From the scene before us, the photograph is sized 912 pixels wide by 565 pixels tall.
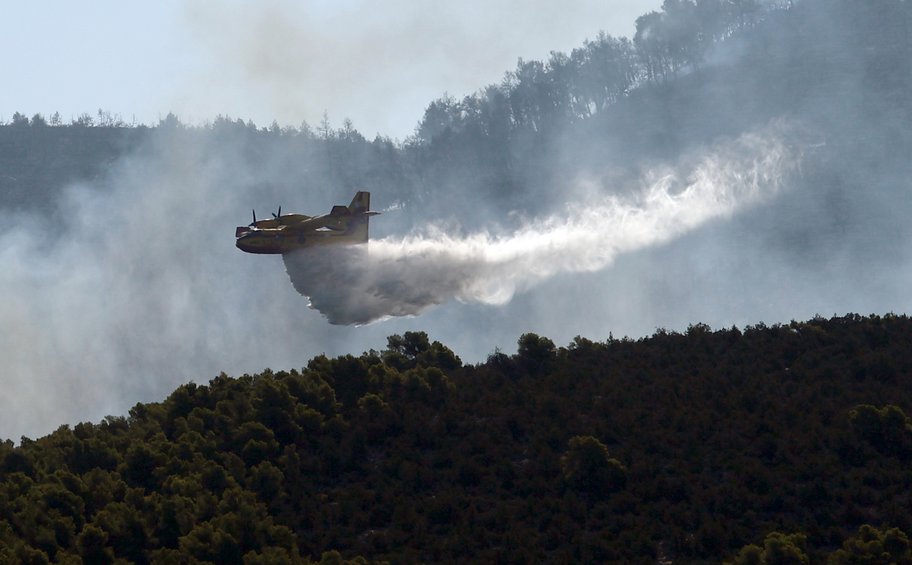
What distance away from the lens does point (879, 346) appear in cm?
4500

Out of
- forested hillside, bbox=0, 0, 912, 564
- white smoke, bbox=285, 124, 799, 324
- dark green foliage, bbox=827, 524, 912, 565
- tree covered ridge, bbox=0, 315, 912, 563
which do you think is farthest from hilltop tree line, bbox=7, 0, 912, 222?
dark green foliage, bbox=827, 524, 912, 565

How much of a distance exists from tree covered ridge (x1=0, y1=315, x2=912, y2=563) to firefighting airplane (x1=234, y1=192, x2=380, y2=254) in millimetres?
7547

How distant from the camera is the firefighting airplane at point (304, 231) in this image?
52.5m

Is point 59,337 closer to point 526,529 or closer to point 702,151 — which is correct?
point 702,151

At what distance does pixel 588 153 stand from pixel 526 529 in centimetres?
13281

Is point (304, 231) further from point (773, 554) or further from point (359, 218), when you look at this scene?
point (773, 554)

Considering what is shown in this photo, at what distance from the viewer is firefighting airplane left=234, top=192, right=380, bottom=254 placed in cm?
5253

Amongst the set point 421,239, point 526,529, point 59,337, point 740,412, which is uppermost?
point 59,337

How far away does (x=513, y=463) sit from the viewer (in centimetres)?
3694

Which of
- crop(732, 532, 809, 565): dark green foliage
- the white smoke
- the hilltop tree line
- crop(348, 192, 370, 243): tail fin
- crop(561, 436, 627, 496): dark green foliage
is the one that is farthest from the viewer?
the hilltop tree line

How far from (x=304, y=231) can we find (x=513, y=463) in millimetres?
20668

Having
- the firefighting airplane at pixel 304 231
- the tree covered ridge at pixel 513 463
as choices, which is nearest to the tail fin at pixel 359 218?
the firefighting airplane at pixel 304 231

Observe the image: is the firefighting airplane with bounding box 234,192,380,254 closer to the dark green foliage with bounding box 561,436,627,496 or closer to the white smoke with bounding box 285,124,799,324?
the white smoke with bounding box 285,124,799,324

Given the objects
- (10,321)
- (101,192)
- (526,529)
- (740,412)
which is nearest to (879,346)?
(740,412)
